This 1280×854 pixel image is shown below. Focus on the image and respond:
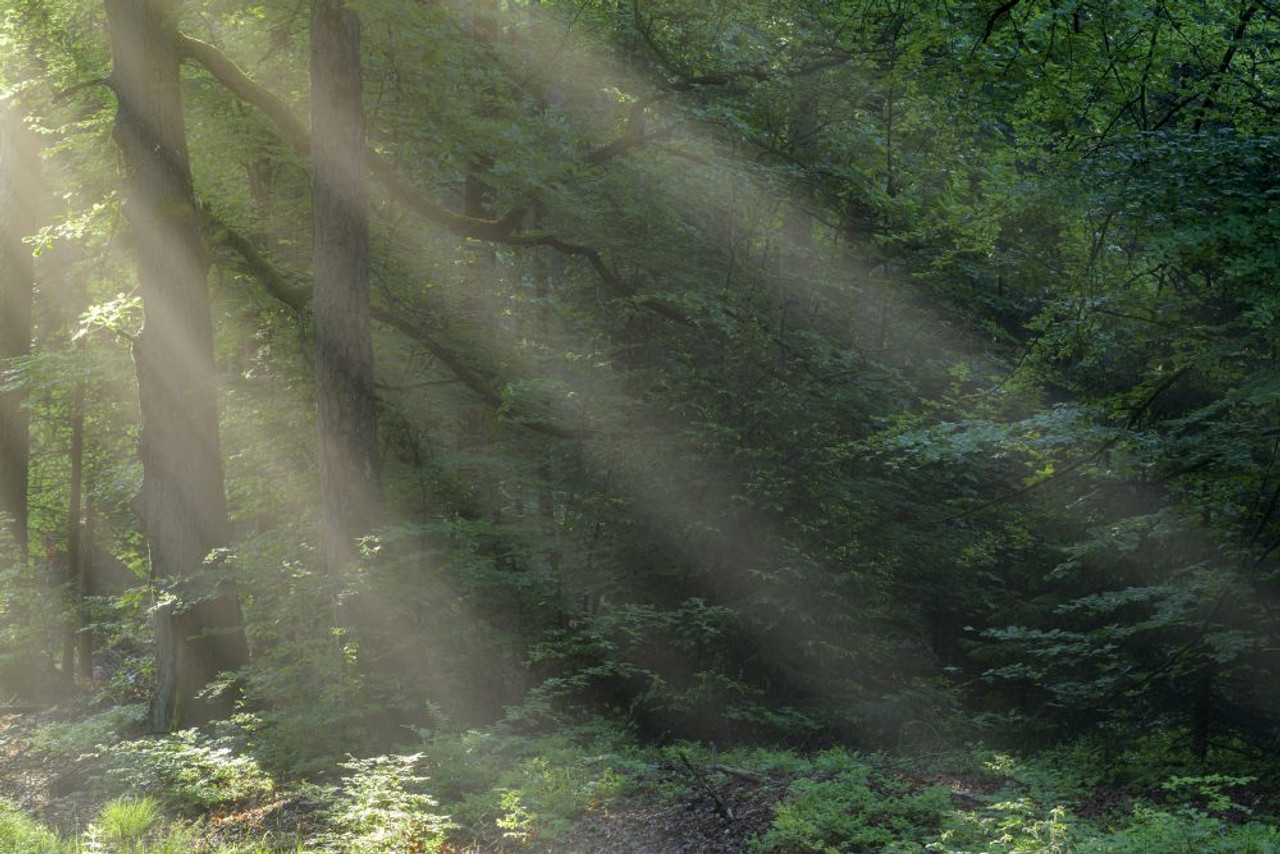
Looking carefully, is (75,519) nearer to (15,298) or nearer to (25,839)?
(15,298)

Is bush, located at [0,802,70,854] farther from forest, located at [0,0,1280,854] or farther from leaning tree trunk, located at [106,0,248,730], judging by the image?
leaning tree trunk, located at [106,0,248,730]

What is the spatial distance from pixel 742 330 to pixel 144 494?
7.36 meters

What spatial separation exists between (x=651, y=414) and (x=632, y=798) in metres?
6.76

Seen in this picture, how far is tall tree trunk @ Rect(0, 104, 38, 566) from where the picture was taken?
2000 cm

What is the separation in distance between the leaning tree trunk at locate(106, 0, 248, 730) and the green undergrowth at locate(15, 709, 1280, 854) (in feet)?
3.55

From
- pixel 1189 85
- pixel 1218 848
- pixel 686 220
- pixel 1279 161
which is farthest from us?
pixel 686 220

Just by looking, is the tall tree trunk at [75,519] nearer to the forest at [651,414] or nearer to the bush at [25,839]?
the forest at [651,414]

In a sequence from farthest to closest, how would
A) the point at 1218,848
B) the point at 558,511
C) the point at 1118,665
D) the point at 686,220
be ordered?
the point at 558,511
the point at 686,220
the point at 1118,665
the point at 1218,848

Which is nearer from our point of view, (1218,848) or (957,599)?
(1218,848)

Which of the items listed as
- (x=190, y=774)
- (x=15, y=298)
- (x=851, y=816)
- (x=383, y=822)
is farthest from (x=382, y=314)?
(x=851, y=816)

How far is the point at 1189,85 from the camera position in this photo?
29.5 feet

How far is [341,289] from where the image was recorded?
1262 centimetres

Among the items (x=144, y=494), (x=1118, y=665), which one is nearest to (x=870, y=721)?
(x=1118, y=665)

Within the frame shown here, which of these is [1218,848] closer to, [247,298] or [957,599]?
[957,599]
